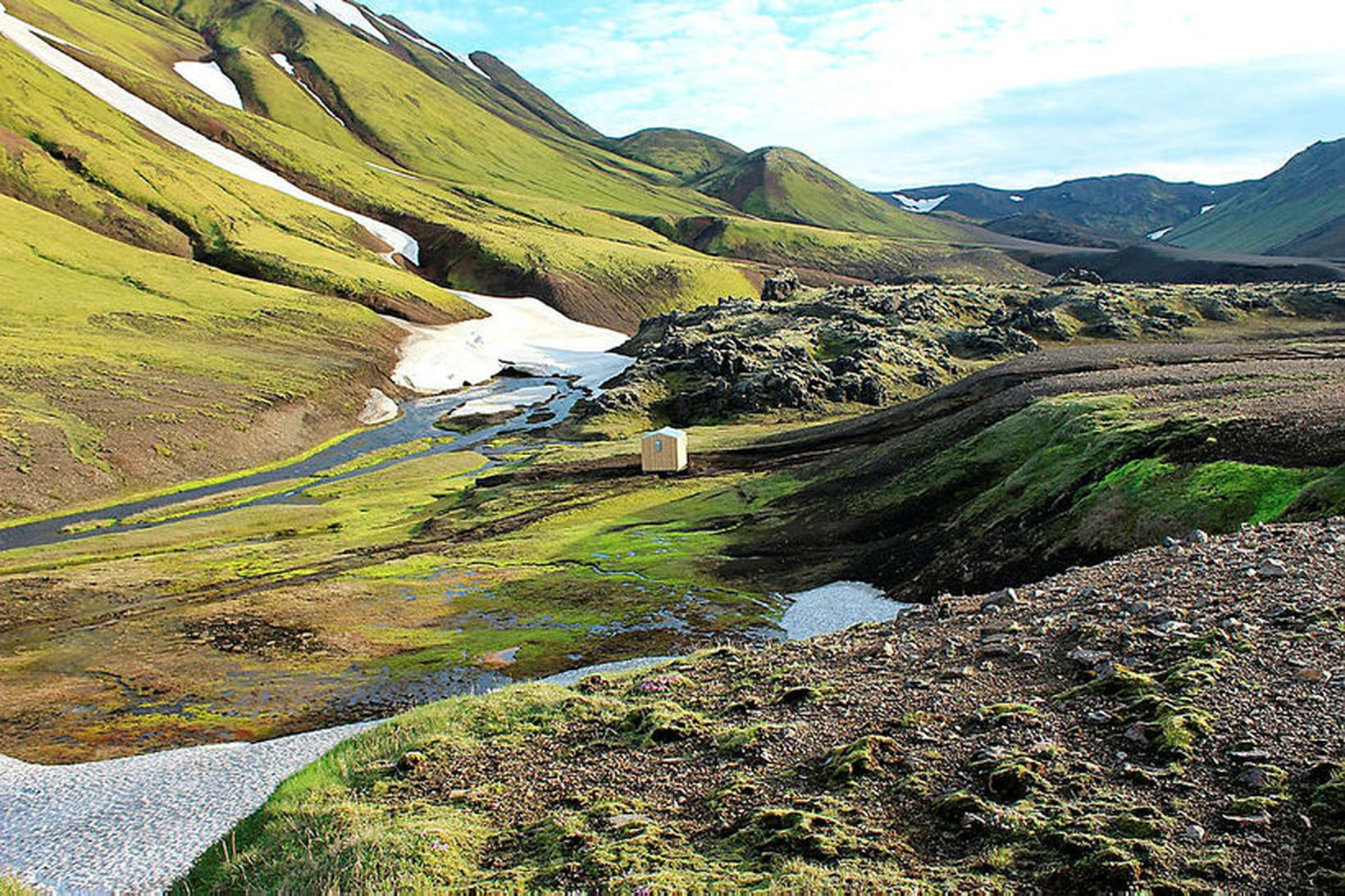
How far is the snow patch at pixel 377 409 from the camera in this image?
12488 cm

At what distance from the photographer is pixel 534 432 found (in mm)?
114688

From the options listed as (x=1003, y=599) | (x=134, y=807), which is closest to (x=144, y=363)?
(x=134, y=807)

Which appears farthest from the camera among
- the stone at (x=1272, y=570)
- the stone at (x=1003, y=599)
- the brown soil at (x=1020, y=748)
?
the stone at (x=1003, y=599)

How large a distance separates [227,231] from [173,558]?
13289 cm

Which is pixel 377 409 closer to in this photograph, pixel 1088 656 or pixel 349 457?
pixel 349 457

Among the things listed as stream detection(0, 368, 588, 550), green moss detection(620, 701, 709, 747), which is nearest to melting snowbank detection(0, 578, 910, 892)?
green moss detection(620, 701, 709, 747)

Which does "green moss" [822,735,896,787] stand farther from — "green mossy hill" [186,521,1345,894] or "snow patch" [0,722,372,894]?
"snow patch" [0,722,372,894]

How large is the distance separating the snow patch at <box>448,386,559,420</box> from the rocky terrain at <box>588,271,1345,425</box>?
1497 cm


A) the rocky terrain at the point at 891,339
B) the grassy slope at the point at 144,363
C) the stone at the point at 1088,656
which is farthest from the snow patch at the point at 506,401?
the stone at the point at 1088,656

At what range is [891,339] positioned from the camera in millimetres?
132250

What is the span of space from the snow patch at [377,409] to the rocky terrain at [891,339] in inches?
1242

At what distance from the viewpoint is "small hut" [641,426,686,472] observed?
2982 inches

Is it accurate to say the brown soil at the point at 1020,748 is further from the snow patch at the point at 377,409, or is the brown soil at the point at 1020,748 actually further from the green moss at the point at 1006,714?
the snow patch at the point at 377,409

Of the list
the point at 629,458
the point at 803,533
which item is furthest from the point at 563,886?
the point at 629,458
